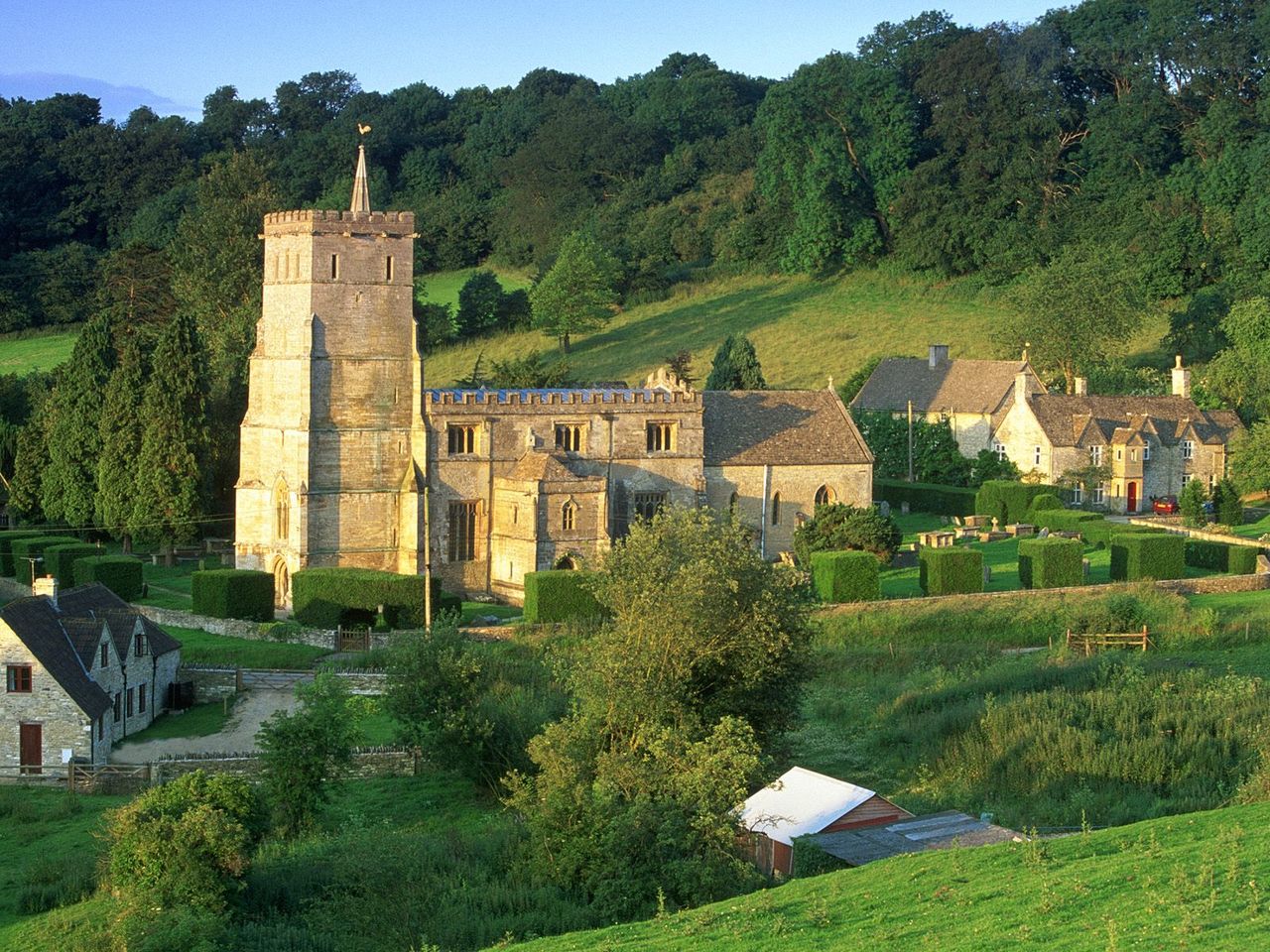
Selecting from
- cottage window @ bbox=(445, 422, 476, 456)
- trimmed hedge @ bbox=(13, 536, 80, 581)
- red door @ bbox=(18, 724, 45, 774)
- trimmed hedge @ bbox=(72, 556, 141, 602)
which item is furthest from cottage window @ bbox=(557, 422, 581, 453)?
red door @ bbox=(18, 724, 45, 774)

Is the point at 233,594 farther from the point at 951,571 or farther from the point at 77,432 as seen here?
the point at 951,571

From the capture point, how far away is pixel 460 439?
194ft

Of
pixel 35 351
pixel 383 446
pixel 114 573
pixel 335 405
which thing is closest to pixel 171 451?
pixel 114 573

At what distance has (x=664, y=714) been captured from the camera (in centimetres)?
3653

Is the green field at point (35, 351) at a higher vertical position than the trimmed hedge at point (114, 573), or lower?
higher

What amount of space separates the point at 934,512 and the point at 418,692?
3666 centimetres

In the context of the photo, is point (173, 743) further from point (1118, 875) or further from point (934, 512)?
point (934, 512)

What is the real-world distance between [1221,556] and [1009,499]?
1014 cm

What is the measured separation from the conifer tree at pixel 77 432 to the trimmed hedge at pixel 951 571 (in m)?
29.2

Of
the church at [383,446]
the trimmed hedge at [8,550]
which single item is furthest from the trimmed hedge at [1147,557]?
the trimmed hedge at [8,550]

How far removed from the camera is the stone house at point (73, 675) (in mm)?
41812

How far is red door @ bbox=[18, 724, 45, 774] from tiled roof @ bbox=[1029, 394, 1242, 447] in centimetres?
4539

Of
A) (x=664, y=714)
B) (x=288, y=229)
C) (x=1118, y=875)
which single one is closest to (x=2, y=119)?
(x=288, y=229)

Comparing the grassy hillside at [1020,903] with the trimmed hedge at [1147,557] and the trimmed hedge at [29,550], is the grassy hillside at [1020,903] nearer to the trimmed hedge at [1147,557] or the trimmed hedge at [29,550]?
the trimmed hedge at [1147,557]
